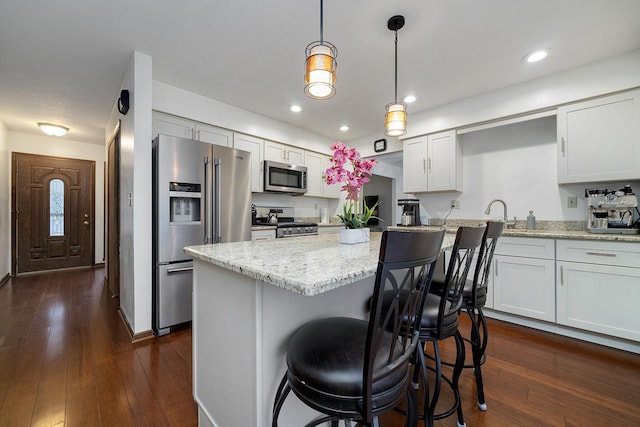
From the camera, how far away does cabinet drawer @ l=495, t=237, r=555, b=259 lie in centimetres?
243

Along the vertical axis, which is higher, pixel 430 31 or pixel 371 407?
pixel 430 31

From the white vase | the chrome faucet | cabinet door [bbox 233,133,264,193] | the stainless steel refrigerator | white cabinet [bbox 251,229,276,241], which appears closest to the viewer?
the white vase

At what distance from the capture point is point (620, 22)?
1.92 meters

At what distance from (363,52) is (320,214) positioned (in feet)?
10.4

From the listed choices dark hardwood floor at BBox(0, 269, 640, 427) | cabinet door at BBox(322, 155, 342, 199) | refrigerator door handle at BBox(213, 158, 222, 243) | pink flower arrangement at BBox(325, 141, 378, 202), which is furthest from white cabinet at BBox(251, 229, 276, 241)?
pink flower arrangement at BBox(325, 141, 378, 202)

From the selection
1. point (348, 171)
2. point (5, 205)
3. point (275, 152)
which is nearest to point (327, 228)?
point (275, 152)

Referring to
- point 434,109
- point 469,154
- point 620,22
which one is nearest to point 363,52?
point 434,109

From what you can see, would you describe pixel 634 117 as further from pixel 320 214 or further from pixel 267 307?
pixel 320 214

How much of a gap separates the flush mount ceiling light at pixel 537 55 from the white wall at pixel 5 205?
6810mm

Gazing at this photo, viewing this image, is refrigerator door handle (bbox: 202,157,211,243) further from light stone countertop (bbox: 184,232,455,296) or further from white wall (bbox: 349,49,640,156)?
white wall (bbox: 349,49,640,156)

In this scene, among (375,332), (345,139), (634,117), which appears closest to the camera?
(375,332)

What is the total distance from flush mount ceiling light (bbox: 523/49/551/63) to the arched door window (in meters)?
7.16

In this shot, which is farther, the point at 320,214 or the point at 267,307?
the point at 320,214

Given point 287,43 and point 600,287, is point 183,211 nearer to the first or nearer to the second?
point 287,43
